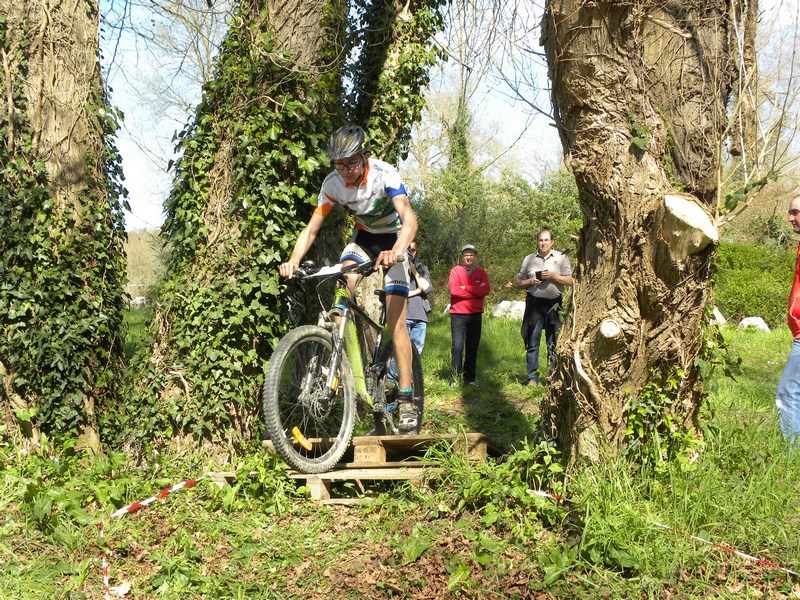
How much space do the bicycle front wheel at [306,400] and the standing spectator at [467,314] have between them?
424 cm

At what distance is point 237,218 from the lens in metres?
5.14

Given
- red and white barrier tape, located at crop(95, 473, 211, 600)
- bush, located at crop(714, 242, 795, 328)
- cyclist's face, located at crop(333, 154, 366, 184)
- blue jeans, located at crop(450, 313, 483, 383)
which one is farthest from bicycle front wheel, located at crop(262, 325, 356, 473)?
bush, located at crop(714, 242, 795, 328)

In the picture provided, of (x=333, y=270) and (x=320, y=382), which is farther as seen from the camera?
(x=320, y=382)

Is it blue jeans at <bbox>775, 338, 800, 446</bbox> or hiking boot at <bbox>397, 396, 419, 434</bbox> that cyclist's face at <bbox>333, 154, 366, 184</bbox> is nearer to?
hiking boot at <bbox>397, 396, 419, 434</bbox>

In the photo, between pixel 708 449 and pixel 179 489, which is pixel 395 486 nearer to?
pixel 179 489

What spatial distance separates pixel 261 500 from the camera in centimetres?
480

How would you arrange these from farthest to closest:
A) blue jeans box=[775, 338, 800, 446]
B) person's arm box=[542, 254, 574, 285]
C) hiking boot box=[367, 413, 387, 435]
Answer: person's arm box=[542, 254, 574, 285] → hiking boot box=[367, 413, 387, 435] → blue jeans box=[775, 338, 800, 446]

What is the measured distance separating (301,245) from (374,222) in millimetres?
622

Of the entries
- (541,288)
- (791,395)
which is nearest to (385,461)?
(791,395)

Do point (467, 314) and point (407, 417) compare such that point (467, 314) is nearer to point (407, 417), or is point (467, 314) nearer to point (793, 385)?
point (407, 417)

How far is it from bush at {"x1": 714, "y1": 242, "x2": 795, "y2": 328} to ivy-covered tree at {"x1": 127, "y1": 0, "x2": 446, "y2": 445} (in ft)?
40.2

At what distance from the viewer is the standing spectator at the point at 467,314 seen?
9148 millimetres

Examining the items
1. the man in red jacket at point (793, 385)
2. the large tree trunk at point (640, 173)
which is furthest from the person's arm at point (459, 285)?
the large tree trunk at point (640, 173)

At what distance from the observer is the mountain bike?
4.53m
